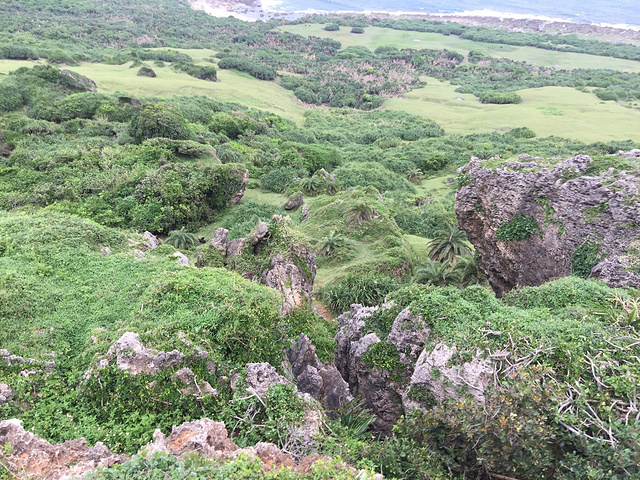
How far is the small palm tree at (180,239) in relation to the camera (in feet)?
81.8

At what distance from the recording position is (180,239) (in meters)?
25.1

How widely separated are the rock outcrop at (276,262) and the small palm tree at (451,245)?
10846 millimetres

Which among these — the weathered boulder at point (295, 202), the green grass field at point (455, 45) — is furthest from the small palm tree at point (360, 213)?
the green grass field at point (455, 45)

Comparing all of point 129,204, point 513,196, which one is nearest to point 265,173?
point 129,204

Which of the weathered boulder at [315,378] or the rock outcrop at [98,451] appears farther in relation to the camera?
the weathered boulder at [315,378]

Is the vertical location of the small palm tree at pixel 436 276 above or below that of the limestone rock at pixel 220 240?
below

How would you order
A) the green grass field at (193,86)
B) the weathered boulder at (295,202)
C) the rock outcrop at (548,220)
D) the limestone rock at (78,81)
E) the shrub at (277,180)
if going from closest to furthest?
1. the rock outcrop at (548,220)
2. the weathered boulder at (295,202)
3. the shrub at (277,180)
4. the limestone rock at (78,81)
5. the green grass field at (193,86)

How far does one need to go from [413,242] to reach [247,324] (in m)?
20.7

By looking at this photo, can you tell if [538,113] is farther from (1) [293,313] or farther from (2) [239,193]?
(1) [293,313]

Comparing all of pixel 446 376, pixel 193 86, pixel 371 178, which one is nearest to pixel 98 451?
pixel 446 376

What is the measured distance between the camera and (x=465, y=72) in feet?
397

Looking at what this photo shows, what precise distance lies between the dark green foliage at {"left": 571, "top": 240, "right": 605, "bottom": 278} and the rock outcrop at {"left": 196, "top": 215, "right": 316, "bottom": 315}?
11.3m

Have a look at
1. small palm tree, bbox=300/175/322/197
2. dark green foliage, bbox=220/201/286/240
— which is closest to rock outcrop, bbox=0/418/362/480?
dark green foliage, bbox=220/201/286/240

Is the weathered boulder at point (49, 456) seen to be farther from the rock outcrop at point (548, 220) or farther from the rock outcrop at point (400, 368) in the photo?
the rock outcrop at point (548, 220)
